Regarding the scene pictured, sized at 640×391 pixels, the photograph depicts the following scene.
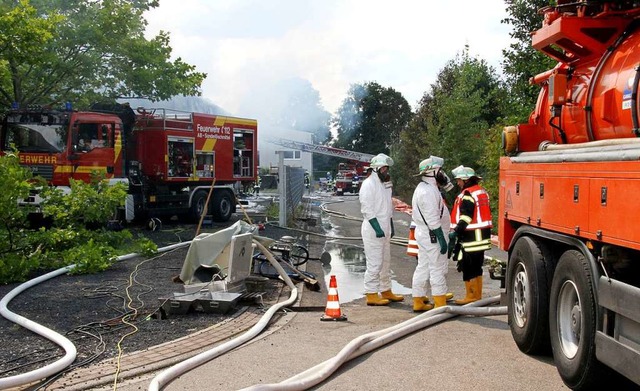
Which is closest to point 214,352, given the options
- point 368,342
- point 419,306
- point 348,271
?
point 368,342

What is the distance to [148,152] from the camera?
1847 centimetres

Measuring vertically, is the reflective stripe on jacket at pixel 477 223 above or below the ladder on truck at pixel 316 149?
below

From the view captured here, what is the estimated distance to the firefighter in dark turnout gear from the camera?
27.2 feet

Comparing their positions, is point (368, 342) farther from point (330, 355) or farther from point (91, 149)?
point (91, 149)

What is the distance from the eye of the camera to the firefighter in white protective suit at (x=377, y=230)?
340 inches

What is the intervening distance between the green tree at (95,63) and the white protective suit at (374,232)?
384 inches

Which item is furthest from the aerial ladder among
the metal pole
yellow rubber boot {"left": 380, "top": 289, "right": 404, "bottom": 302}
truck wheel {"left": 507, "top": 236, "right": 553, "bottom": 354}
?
truck wheel {"left": 507, "top": 236, "right": 553, "bottom": 354}

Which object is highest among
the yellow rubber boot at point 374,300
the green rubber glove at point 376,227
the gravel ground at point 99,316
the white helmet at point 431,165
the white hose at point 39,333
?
the white helmet at point 431,165

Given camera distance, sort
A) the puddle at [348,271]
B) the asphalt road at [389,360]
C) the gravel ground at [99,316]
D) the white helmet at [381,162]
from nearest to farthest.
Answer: the asphalt road at [389,360]
the gravel ground at [99,316]
the white helmet at [381,162]
the puddle at [348,271]

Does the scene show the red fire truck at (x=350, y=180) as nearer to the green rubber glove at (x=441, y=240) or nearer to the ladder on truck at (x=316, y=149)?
the ladder on truck at (x=316, y=149)

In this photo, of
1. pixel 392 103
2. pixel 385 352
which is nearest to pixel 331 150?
pixel 392 103

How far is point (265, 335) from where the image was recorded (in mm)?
6617

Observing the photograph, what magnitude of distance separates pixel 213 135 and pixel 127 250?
8.06 m

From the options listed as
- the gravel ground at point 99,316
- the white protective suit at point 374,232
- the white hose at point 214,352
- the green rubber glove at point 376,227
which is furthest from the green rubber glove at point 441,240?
the gravel ground at point 99,316
